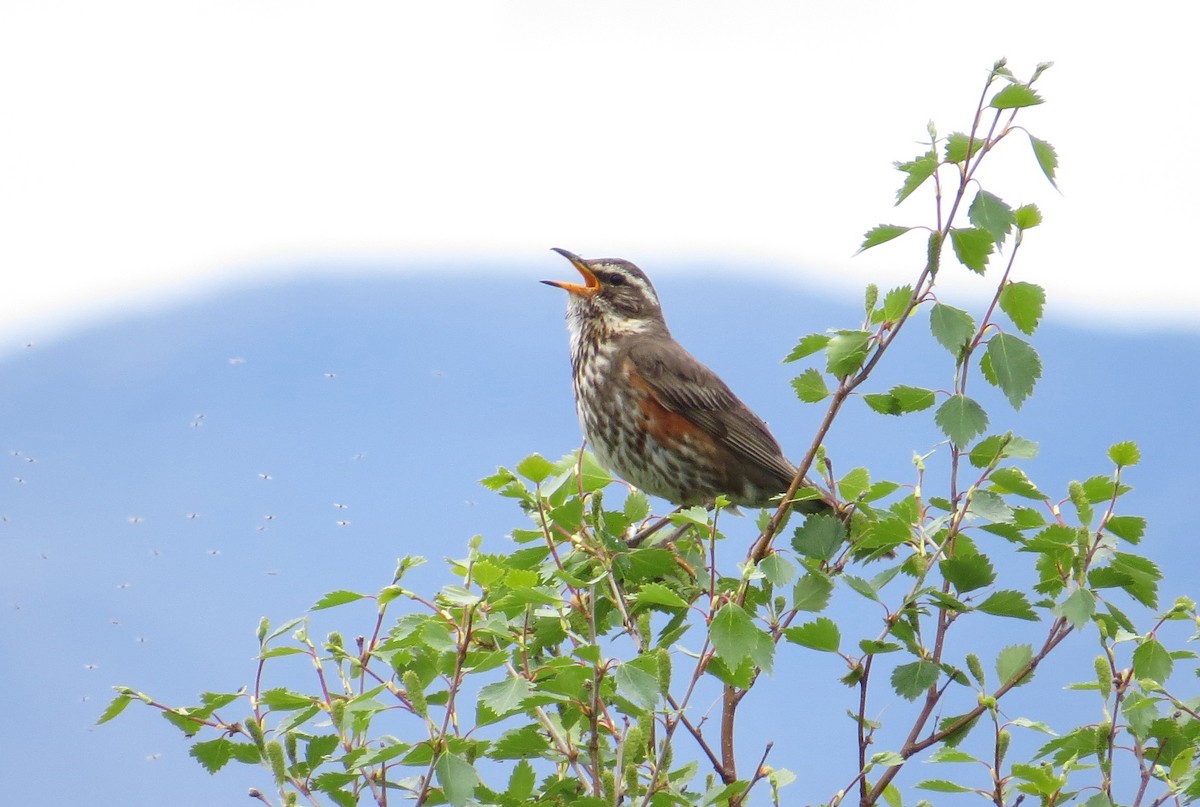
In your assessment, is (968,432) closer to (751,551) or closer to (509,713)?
(751,551)

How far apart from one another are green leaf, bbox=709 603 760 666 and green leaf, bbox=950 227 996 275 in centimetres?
103

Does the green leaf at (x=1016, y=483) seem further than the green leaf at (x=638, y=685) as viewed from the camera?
Yes

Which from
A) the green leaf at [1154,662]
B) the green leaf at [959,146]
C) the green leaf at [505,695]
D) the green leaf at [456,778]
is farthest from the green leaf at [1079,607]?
the green leaf at [456,778]

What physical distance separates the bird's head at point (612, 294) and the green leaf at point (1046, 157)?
3.32 metres

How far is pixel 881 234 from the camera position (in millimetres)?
3113

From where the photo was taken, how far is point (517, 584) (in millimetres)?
2867

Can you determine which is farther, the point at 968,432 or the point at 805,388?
the point at 805,388

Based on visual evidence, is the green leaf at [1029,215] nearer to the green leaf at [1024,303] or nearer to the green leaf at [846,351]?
the green leaf at [1024,303]

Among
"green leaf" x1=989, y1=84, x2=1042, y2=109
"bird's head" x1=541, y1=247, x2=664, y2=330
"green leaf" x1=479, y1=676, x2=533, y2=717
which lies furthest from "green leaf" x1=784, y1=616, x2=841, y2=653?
"bird's head" x1=541, y1=247, x2=664, y2=330

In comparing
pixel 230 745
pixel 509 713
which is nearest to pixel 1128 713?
pixel 509 713

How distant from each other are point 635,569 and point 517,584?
55 centimetres

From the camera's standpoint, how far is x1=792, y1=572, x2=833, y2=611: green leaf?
3.23 m

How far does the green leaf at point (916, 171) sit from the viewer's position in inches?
120

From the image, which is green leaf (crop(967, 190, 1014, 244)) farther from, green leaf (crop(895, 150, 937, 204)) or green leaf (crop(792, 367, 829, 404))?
green leaf (crop(792, 367, 829, 404))
